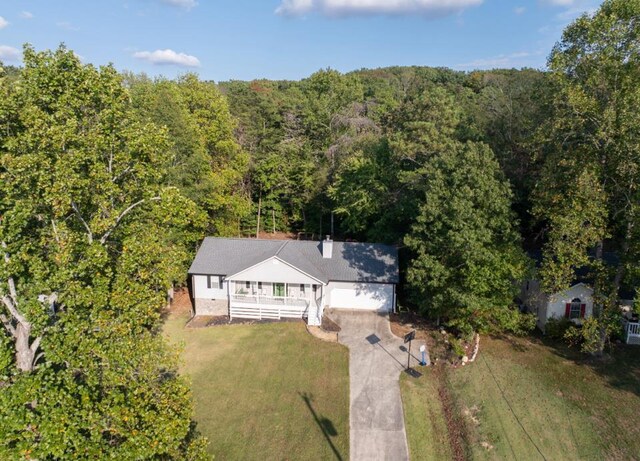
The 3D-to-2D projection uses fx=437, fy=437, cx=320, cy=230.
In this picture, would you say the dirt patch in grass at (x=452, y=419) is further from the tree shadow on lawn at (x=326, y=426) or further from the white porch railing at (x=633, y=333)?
the white porch railing at (x=633, y=333)

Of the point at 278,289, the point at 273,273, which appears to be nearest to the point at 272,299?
the point at 278,289

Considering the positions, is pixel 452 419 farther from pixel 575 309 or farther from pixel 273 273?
pixel 273 273

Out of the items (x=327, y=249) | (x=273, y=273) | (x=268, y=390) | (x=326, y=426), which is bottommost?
(x=326, y=426)

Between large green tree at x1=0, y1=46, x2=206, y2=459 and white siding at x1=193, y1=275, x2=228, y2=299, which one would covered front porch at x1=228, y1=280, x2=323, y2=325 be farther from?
large green tree at x1=0, y1=46, x2=206, y2=459

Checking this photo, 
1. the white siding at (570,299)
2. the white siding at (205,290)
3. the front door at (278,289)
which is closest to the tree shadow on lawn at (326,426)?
the front door at (278,289)

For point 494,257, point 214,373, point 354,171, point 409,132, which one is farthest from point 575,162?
point 214,373

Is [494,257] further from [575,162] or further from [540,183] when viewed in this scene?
[575,162]
